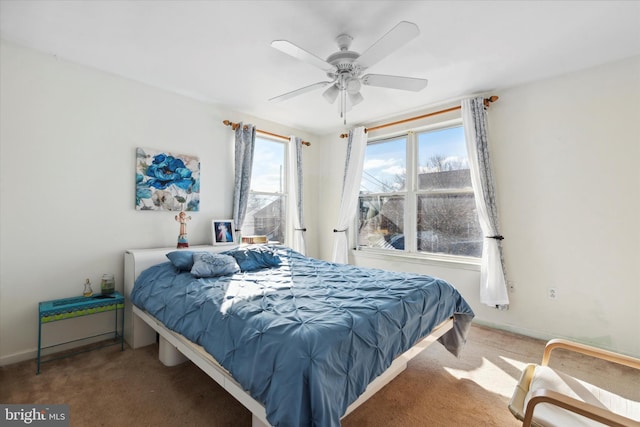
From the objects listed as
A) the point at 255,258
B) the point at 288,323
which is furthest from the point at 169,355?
the point at 288,323

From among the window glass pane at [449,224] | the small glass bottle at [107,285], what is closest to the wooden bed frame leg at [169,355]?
the small glass bottle at [107,285]

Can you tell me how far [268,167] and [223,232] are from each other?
127 cm

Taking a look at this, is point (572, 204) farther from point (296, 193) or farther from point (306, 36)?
point (296, 193)

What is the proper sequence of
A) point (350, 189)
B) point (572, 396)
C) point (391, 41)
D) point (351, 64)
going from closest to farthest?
point (572, 396)
point (391, 41)
point (351, 64)
point (350, 189)

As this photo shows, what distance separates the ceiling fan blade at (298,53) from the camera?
73.4 inches

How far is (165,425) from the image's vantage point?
1.69 metres

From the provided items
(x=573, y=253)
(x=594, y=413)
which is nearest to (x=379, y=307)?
(x=594, y=413)

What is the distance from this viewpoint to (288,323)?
1437mm

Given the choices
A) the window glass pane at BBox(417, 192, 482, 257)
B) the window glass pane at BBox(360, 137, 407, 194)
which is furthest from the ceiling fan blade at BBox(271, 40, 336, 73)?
the window glass pane at BBox(417, 192, 482, 257)

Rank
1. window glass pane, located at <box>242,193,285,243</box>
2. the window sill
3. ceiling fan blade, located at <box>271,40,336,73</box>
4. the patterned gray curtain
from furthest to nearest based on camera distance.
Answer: window glass pane, located at <box>242,193,285,243</box> < the patterned gray curtain < the window sill < ceiling fan blade, located at <box>271,40,336,73</box>

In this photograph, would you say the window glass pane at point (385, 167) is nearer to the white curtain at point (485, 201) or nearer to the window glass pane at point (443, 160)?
the window glass pane at point (443, 160)

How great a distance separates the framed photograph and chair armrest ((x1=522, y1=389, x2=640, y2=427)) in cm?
310

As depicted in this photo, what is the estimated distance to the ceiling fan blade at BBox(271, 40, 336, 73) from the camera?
1.86 m

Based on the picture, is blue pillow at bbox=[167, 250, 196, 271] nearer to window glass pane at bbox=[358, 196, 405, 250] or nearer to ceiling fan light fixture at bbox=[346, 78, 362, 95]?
ceiling fan light fixture at bbox=[346, 78, 362, 95]
